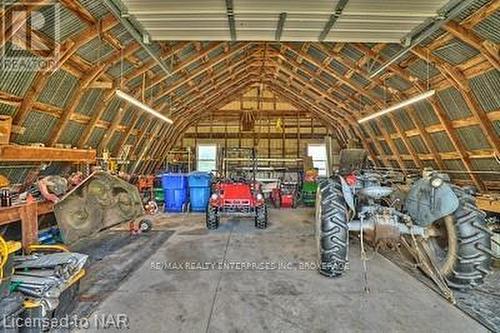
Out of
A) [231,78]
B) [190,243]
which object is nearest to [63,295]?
[190,243]

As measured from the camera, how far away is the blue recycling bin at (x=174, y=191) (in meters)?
9.16

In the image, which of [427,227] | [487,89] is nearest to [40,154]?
[427,227]

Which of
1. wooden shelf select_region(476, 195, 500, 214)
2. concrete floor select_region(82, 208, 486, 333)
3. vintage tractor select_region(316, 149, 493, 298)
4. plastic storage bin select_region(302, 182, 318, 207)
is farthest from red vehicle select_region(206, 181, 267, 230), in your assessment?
wooden shelf select_region(476, 195, 500, 214)

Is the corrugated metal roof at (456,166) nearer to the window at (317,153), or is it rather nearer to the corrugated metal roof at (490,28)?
the corrugated metal roof at (490,28)

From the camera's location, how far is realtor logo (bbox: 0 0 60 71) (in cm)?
371

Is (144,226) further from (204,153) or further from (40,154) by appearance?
(204,153)

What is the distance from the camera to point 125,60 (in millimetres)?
6410

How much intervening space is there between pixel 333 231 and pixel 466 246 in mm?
1306

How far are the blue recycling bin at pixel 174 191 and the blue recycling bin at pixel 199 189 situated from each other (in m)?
0.28

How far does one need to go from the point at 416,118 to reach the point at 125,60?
272 inches

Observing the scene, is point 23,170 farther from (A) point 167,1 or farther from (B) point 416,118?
(B) point 416,118

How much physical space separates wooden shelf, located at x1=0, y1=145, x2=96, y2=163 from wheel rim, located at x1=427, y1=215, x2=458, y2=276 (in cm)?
573

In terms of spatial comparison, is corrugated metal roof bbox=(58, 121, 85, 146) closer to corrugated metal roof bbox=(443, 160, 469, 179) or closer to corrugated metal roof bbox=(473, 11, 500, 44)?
corrugated metal roof bbox=(473, 11, 500, 44)

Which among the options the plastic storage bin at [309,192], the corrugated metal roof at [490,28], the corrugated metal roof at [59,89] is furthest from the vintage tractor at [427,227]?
the plastic storage bin at [309,192]
